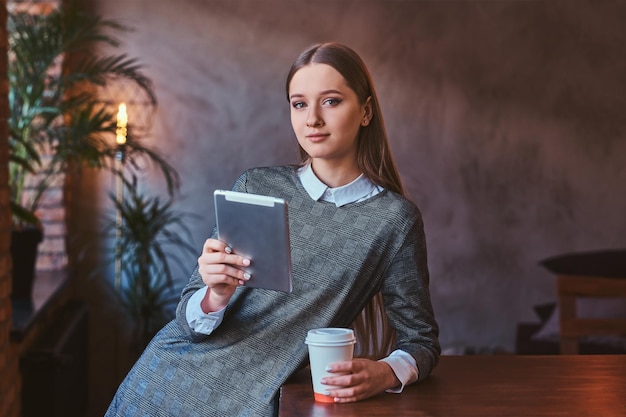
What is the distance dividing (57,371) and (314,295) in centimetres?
217

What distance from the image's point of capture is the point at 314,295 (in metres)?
1.62

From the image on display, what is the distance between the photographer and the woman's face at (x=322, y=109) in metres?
1.62

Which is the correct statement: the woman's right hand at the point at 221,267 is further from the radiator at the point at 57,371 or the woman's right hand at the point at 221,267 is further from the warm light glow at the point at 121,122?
the warm light glow at the point at 121,122

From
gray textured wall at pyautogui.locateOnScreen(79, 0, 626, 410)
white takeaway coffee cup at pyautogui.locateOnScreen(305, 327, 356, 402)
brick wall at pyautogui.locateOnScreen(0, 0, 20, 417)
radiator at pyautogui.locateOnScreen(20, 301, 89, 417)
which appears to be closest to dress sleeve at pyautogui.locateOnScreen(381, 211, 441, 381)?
white takeaway coffee cup at pyautogui.locateOnScreen(305, 327, 356, 402)

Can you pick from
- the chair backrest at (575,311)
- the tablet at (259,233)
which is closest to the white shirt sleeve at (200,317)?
the tablet at (259,233)

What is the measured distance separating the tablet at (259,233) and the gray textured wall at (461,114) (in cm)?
386

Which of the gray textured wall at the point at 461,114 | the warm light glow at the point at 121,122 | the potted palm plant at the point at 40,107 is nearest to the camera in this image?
the potted palm plant at the point at 40,107

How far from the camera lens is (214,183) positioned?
5363mm

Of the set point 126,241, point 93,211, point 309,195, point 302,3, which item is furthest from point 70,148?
point 309,195

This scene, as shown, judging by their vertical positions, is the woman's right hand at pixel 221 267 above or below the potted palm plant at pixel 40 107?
below

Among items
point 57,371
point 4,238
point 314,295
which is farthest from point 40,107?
point 314,295

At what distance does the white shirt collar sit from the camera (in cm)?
170

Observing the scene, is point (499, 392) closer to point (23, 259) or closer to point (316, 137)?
point (316, 137)

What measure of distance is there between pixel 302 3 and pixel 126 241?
1787 mm
